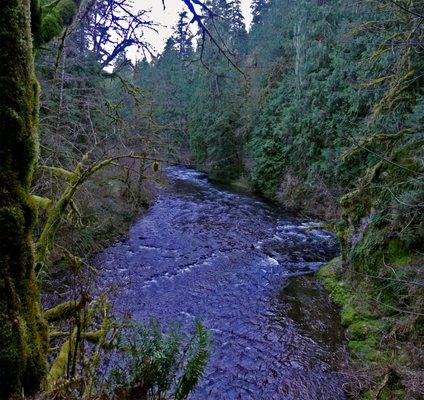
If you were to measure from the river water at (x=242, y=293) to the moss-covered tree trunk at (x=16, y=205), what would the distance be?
207 centimetres

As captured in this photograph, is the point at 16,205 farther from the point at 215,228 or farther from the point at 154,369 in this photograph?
the point at 215,228

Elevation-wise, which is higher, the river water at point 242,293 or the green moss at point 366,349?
the green moss at point 366,349

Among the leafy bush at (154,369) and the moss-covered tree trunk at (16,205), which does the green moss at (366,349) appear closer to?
the leafy bush at (154,369)

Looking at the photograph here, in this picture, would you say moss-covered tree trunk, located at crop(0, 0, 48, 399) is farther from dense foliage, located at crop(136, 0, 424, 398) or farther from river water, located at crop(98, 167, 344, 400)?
river water, located at crop(98, 167, 344, 400)

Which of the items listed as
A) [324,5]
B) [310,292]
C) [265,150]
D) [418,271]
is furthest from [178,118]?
[418,271]

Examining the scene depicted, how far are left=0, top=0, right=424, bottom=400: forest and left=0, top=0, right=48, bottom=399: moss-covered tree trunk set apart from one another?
0.01 m

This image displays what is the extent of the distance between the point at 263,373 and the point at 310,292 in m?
3.72

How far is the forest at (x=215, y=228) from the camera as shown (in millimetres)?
2336

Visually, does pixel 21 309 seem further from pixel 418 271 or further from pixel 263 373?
pixel 418 271

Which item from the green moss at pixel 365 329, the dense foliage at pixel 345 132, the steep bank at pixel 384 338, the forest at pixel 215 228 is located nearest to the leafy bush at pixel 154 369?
the forest at pixel 215 228

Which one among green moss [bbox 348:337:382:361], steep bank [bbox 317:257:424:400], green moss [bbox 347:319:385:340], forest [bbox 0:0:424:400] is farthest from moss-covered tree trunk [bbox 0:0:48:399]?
green moss [bbox 347:319:385:340]

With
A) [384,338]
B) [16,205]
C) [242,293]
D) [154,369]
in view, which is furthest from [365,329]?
[16,205]

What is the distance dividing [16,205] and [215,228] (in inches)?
493

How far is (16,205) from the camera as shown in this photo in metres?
2.09
